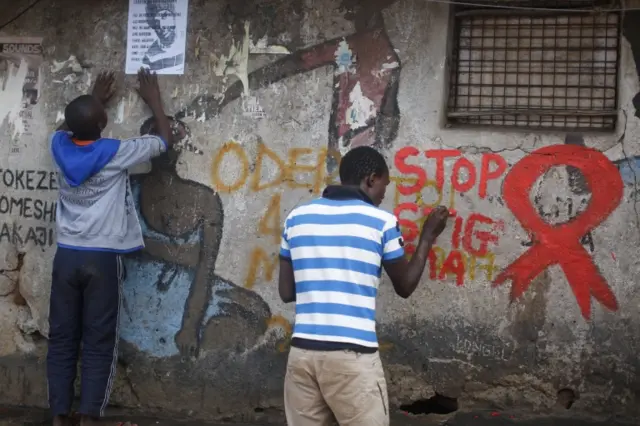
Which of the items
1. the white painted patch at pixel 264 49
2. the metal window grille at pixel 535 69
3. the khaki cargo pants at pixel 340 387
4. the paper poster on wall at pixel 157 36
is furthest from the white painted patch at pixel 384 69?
the khaki cargo pants at pixel 340 387

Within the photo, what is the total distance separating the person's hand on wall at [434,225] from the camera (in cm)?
384

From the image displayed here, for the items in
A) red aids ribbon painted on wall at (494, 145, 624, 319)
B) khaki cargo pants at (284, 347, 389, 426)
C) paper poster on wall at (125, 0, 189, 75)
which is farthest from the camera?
paper poster on wall at (125, 0, 189, 75)

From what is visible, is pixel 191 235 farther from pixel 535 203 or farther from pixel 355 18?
pixel 535 203

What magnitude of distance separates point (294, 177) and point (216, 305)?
900mm

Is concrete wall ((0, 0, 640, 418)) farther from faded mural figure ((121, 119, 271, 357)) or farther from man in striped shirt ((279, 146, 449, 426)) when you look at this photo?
man in striped shirt ((279, 146, 449, 426))

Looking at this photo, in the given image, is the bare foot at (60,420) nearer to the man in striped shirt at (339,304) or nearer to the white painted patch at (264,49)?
the man in striped shirt at (339,304)

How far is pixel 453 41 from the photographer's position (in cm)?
496

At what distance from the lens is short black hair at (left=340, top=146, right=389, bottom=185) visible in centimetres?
349

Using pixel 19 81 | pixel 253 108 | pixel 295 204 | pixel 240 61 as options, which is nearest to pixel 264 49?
pixel 240 61

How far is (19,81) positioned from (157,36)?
97cm

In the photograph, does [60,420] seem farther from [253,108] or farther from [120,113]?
[253,108]

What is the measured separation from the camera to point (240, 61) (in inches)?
202

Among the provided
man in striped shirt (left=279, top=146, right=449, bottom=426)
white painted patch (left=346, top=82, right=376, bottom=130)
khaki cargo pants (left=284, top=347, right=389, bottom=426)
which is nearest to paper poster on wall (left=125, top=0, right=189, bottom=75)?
white painted patch (left=346, top=82, right=376, bottom=130)

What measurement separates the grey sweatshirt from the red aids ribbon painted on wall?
206 centimetres
